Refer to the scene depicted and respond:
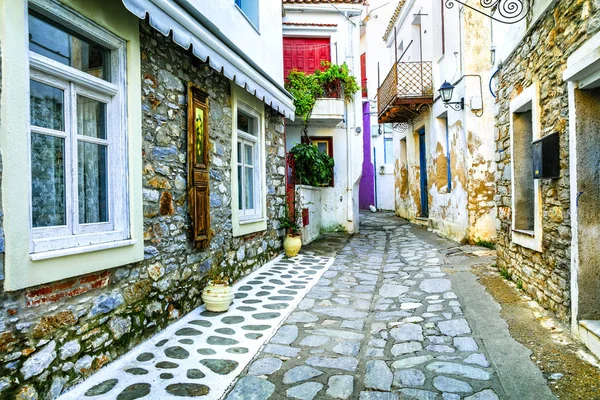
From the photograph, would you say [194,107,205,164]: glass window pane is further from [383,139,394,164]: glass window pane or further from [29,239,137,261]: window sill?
[383,139,394,164]: glass window pane

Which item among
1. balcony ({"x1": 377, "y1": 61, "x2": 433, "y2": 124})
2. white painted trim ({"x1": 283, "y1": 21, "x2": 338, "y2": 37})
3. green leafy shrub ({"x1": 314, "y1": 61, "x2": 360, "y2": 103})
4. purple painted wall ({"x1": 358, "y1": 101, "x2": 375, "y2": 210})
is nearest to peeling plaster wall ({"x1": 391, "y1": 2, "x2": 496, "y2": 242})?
balcony ({"x1": 377, "y1": 61, "x2": 433, "y2": 124})

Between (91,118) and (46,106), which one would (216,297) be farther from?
(46,106)

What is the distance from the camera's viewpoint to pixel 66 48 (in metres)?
2.98

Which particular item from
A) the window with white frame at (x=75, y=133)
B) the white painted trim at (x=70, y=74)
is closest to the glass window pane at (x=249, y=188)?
the window with white frame at (x=75, y=133)

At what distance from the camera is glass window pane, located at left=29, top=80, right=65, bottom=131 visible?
2.72m

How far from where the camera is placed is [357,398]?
2832 millimetres

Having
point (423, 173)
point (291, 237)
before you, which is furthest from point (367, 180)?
point (291, 237)

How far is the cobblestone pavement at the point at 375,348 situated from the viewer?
2.93 m

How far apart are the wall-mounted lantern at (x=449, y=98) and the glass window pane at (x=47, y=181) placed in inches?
275

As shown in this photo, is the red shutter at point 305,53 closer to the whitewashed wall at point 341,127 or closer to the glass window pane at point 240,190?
the whitewashed wall at point 341,127

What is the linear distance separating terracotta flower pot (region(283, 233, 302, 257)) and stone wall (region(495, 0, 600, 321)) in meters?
3.71

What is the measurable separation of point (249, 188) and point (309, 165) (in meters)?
3.25

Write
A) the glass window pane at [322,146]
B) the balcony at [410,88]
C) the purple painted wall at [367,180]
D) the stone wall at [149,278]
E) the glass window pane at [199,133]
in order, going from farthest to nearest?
1. the purple painted wall at [367,180]
2. the glass window pane at [322,146]
3. the balcony at [410,88]
4. the glass window pane at [199,133]
5. the stone wall at [149,278]

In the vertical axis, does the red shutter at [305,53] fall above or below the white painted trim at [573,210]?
above
